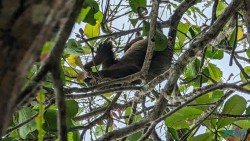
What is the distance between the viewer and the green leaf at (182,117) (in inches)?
65.6

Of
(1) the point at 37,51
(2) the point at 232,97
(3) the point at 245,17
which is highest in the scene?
(3) the point at 245,17

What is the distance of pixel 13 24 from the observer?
31 centimetres

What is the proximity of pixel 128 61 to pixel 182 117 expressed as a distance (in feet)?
5.00

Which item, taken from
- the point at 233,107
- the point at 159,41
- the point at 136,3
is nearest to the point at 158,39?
the point at 159,41

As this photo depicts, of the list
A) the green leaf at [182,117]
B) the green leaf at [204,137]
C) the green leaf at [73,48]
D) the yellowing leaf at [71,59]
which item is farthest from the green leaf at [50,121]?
the yellowing leaf at [71,59]

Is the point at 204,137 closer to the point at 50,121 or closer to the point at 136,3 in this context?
the point at 50,121

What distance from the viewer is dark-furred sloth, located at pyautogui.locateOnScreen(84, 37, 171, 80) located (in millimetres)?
2891

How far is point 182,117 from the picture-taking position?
1.69 meters

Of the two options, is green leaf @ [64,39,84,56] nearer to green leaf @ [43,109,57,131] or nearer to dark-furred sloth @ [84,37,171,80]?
green leaf @ [43,109,57,131]

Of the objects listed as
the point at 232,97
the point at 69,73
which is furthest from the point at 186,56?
the point at 69,73

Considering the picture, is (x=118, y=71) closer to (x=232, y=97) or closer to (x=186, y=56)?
(x=186, y=56)

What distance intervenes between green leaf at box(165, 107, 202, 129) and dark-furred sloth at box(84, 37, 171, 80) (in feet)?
3.52

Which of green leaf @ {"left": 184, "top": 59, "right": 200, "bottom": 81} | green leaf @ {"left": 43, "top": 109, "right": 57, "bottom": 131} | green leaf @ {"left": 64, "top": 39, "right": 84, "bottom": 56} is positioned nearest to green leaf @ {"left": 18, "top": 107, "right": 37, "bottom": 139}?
green leaf @ {"left": 43, "top": 109, "right": 57, "bottom": 131}

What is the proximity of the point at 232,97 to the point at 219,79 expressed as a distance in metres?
0.86
